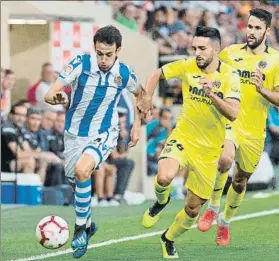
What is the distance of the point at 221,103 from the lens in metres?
10.8

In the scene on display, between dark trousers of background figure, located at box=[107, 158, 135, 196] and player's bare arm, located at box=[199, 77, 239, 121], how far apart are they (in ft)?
24.7

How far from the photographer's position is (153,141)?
2053 cm

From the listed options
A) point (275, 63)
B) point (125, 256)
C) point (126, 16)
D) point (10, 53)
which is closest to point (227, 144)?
point (275, 63)

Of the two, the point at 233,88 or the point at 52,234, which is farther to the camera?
the point at 233,88

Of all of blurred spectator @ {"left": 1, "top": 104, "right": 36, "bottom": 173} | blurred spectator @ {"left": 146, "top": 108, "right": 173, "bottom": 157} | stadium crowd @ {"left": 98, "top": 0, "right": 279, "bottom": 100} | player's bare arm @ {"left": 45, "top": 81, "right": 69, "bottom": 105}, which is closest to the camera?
player's bare arm @ {"left": 45, "top": 81, "right": 69, "bottom": 105}

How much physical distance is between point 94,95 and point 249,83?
2164mm

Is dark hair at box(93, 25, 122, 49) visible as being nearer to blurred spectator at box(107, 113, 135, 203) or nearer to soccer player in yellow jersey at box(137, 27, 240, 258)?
soccer player in yellow jersey at box(137, 27, 240, 258)

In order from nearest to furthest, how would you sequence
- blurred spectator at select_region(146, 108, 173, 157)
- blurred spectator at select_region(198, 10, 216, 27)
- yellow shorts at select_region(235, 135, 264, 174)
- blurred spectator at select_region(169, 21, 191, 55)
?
yellow shorts at select_region(235, 135, 264, 174), blurred spectator at select_region(146, 108, 173, 157), blurred spectator at select_region(169, 21, 191, 55), blurred spectator at select_region(198, 10, 216, 27)

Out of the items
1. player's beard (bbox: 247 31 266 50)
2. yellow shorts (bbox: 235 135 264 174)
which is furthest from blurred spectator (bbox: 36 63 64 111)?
player's beard (bbox: 247 31 266 50)

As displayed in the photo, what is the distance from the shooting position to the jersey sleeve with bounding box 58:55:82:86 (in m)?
10.9

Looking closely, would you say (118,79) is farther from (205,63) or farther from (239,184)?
(239,184)

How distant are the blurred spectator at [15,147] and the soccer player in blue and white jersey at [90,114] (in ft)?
18.7

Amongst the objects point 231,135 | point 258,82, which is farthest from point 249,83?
point 258,82

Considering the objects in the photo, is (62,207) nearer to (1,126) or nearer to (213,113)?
(1,126)
